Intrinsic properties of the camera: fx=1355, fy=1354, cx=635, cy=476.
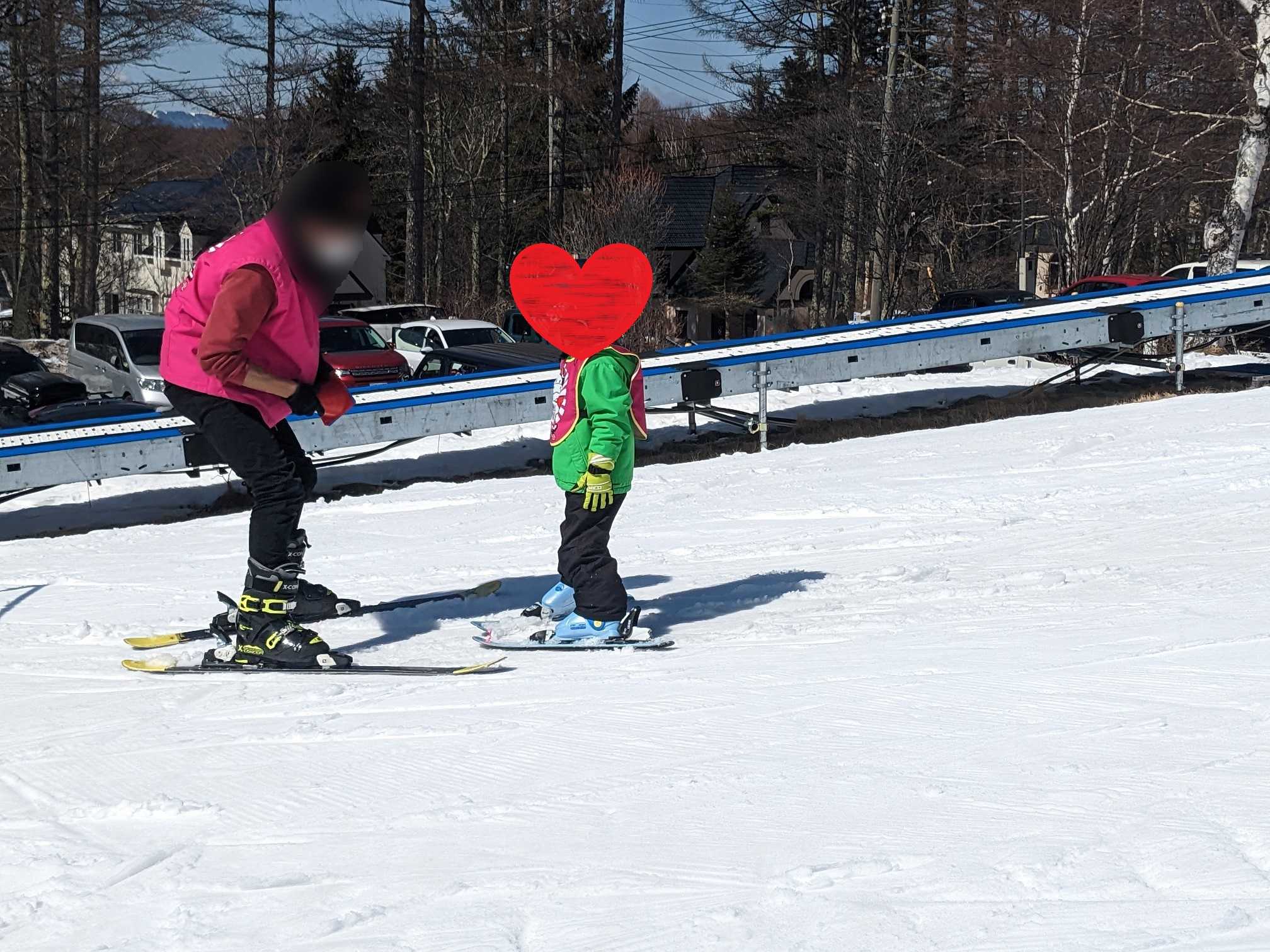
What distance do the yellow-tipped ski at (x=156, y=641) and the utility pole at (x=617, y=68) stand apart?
1397 inches

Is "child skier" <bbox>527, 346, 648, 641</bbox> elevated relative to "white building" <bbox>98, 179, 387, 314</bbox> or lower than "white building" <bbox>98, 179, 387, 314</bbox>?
lower

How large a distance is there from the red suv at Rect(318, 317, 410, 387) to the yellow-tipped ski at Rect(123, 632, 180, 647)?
14.8 meters

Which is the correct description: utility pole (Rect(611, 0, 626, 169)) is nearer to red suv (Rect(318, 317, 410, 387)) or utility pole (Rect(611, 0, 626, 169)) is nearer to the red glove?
red suv (Rect(318, 317, 410, 387))

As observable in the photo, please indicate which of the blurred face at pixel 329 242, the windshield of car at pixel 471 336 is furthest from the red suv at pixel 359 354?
the blurred face at pixel 329 242

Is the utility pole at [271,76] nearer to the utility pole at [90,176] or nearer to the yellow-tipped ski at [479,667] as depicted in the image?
the utility pole at [90,176]

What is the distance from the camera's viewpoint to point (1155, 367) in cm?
1583

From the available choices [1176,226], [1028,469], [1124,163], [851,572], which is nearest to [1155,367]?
[1028,469]

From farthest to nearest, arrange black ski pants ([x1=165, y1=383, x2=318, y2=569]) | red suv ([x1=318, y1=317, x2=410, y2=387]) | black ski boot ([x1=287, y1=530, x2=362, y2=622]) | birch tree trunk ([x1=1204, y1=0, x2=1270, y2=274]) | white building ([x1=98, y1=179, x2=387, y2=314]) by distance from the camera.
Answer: white building ([x1=98, y1=179, x2=387, y2=314]), red suv ([x1=318, y1=317, x2=410, y2=387]), birch tree trunk ([x1=1204, y1=0, x2=1270, y2=274]), black ski boot ([x1=287, y1=530, x2=362, y2=622]), black ski pants ([x1=165, y1=383, x2=318, y2=569])

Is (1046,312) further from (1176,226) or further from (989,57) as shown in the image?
(1176,226)

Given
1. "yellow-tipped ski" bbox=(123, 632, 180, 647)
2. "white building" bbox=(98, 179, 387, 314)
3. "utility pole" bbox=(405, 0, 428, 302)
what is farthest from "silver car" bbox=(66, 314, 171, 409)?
"white building" bbox=(98, 179, 387, 314)

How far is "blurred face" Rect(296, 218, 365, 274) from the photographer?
4879 mm

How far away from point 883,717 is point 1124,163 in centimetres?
2505

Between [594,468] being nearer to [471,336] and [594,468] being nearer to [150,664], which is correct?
[150,664]

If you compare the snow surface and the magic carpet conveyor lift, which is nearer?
the magic carpet conveyor lift
